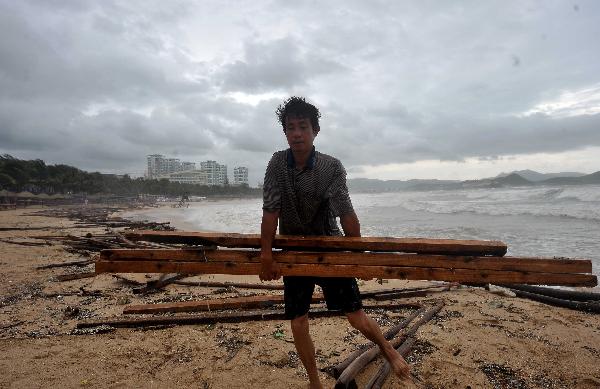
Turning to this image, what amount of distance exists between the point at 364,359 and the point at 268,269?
1.76 meters

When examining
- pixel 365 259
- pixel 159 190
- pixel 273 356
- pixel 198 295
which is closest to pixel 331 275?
pixel 365 259

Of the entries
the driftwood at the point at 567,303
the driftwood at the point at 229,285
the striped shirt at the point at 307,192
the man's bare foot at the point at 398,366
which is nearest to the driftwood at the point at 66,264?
the driftwood at the point at 229,285

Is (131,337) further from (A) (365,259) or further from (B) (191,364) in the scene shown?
(A) (365,259)

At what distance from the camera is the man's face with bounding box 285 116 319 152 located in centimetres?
306

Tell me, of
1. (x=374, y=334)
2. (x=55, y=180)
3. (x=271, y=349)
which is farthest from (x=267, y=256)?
(x=55, y=180)

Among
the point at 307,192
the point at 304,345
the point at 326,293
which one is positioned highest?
the point at 307,192

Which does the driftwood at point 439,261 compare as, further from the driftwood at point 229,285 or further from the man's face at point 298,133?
the driftwood at point 229,285

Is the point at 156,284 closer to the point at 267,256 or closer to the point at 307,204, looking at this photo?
the point at 267,256

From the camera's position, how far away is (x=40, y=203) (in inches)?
1944

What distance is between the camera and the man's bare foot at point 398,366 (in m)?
3.10

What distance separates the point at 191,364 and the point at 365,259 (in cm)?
266

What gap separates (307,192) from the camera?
310 centimetres

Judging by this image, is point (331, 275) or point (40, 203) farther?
point (40, 203)

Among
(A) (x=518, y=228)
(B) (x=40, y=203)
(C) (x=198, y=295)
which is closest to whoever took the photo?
(C) (x=198, y=295)
